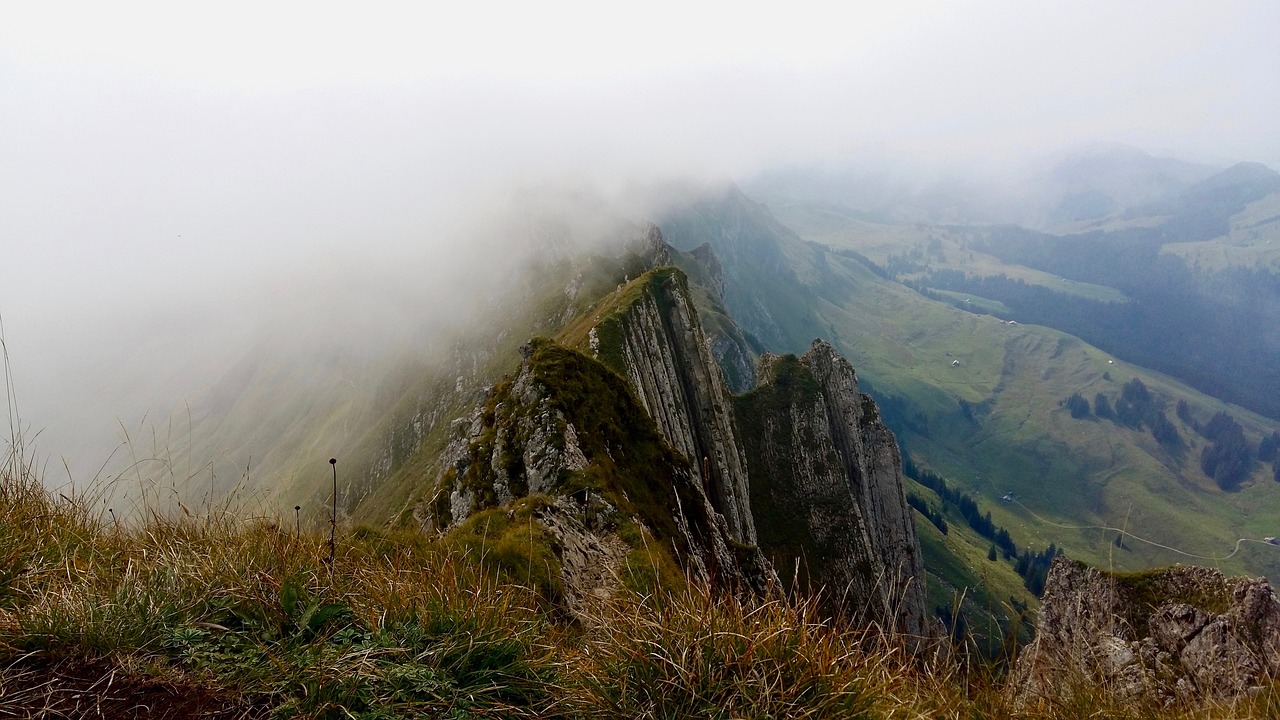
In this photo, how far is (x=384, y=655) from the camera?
5.23 m

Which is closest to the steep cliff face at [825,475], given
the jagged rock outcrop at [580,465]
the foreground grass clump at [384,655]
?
the jagged rock outcrop at [580,465]

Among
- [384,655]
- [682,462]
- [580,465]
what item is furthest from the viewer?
[682,462]

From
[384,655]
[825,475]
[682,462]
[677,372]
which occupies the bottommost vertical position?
[825,475]

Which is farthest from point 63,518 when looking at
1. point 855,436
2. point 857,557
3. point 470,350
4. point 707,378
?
point 470,350

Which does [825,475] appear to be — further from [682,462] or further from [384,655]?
[384,655]

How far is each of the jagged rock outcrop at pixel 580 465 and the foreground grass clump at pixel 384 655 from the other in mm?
12995

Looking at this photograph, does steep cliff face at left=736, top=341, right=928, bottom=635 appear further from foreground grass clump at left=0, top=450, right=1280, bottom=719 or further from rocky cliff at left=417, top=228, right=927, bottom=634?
foreground grass clump at left=0, top=450, right=1280, bottom=719

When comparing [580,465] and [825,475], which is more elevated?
[580,465]

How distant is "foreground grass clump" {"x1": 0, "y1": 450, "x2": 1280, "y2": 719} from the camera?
471 centimetres

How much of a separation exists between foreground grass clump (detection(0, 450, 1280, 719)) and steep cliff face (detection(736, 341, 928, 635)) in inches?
2998

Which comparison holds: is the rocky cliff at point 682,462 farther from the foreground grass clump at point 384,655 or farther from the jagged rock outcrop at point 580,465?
the foreground grass clump at point 384,655

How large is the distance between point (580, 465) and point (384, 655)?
922 inches

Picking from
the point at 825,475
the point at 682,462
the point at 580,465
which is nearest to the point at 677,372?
the point at 825,475

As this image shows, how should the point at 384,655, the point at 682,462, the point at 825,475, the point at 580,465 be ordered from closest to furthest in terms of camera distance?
1. the point at 384,655
2. the point at 580,465
3. the point at 682,462
4. the point at 825,475
